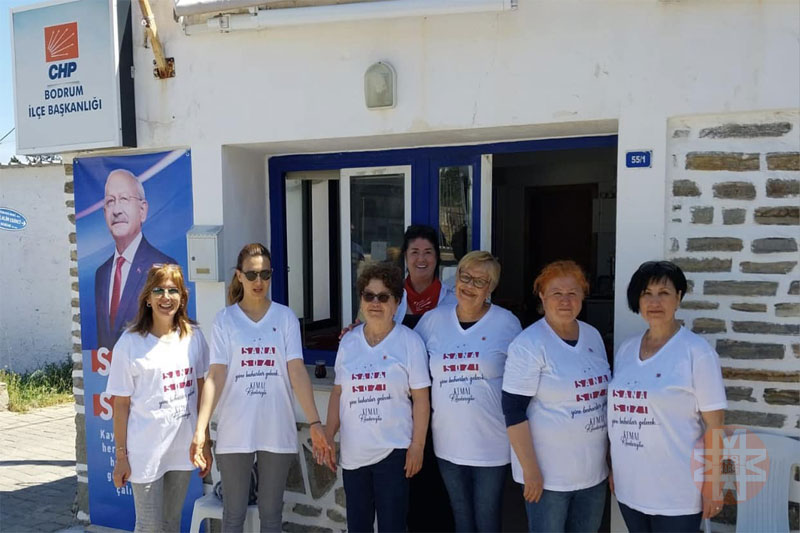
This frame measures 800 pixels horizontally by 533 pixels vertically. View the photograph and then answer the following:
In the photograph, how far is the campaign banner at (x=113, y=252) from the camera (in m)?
4.11

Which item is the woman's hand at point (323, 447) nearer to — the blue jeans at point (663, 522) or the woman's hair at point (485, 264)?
the woman's hair at point (485, 264)

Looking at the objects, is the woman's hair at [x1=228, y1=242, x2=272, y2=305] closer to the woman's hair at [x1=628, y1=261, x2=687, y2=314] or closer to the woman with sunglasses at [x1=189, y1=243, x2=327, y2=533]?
the woman with sunglasses at [x1=189, y1=243, x2=327, y2=533]

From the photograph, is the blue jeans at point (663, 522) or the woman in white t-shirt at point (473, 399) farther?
the woman in white t-shirt at point (473, 399)

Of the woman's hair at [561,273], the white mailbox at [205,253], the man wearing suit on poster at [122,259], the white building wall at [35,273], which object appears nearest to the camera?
the woman's hair at [561,273]

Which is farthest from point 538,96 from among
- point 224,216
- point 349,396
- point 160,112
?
point 160,112

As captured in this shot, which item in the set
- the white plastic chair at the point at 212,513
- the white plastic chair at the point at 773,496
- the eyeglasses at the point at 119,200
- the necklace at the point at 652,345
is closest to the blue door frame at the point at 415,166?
the eyeglasses at the point at 119,200

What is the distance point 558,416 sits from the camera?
8.34 feet

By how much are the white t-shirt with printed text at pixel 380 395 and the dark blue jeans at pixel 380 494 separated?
0.15 feet

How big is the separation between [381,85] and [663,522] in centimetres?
247

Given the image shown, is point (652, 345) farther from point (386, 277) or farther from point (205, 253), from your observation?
point (205, 253)

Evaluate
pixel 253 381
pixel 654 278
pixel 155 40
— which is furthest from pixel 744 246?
pixel 155 40

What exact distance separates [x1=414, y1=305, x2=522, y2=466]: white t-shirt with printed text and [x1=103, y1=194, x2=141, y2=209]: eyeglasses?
251 centimetres

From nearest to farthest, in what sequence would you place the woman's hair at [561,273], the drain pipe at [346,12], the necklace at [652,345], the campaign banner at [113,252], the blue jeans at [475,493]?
the necklace at [652,345], the woman's hair at [561,273], the blue jeans at [475,493], the drain pipe at [346,12], the campaign banner at [113,252]

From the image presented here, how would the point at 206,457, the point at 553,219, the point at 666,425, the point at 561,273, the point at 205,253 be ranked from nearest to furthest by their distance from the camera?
the point at 666,425 < the point at 561,273 < the point at 206,457 < the point at 205,253 < the point at 553,219
